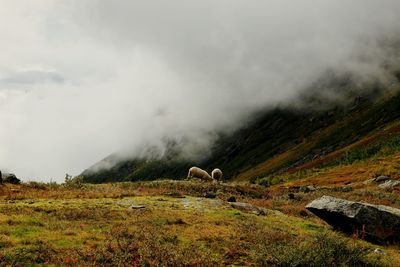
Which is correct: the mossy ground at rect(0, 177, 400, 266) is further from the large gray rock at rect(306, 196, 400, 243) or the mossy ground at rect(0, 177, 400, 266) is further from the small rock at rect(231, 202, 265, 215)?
the small rock at rect(231, 202, 265, 215)

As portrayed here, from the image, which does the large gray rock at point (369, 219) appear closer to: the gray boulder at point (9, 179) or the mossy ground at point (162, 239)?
the mossy ground at point (162, 239)

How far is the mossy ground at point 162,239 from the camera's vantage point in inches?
617

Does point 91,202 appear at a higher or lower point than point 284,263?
higher

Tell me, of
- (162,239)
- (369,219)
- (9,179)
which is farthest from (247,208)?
(9,179)

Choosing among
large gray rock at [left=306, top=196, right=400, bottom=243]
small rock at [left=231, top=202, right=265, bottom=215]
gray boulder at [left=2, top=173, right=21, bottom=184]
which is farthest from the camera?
gray boulder at [left=2, top=173, right=21, bottom=184]

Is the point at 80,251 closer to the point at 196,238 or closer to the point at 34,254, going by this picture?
the point at 34,254

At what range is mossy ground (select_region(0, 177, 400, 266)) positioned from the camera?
15680mm

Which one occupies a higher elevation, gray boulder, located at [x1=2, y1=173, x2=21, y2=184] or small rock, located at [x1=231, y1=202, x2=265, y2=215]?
gray boulder, located at [x1=2, y1=173, x2=21, y2=184]

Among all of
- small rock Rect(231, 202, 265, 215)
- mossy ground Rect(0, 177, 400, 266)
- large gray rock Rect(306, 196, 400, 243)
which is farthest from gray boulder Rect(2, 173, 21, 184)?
large gray rock Rect(306, 196, 400, 243)

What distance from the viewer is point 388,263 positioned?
59.3 ft

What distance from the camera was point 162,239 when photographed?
18.7m

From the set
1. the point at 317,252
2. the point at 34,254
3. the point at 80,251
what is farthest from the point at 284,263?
the point at 34,254

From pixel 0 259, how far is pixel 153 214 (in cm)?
1139

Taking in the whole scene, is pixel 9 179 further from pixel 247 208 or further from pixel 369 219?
pixel 369 219
